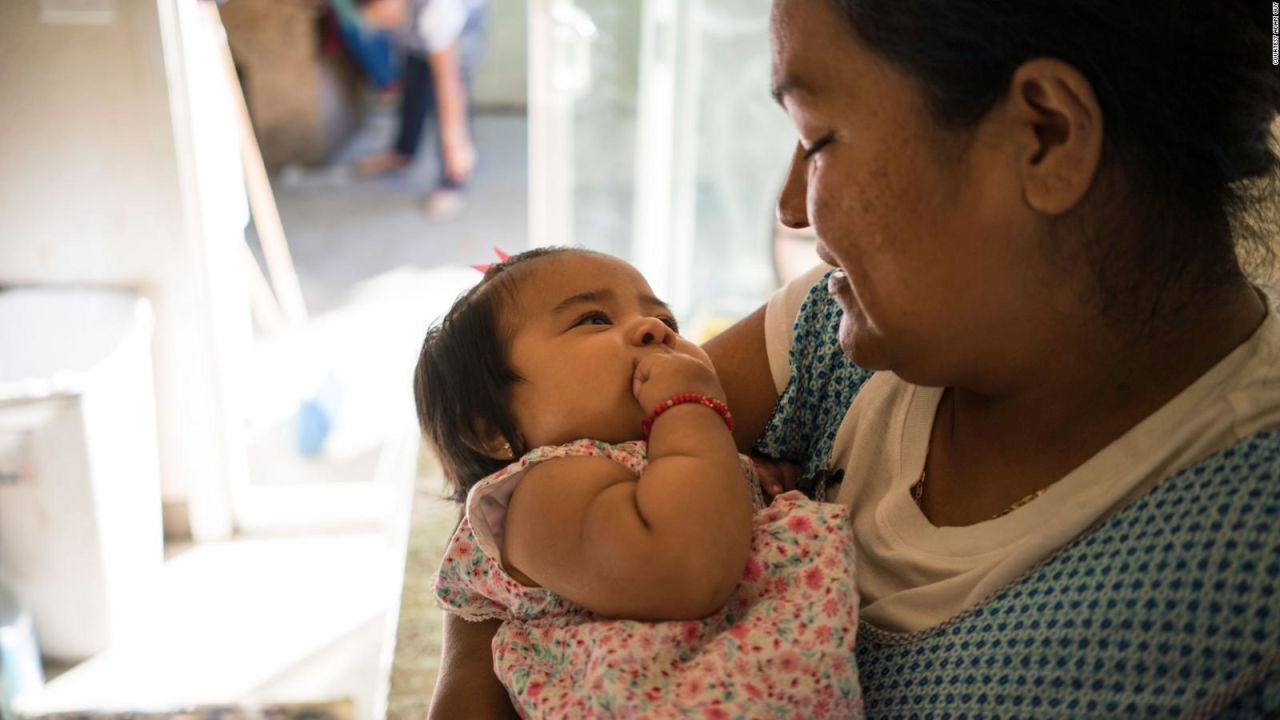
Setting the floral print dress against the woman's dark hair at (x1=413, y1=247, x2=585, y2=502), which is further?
the woman's dark hair at (x1=413, y1=247, x2=585, y2=502)

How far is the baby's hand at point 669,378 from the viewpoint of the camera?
106 cm

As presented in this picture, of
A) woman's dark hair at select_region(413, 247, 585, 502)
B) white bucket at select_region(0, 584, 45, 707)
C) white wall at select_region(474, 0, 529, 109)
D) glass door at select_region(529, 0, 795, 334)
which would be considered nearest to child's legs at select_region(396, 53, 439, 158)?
white wall at select_region(474, 0, 529, 109)

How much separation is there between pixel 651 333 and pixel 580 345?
0.25 ft

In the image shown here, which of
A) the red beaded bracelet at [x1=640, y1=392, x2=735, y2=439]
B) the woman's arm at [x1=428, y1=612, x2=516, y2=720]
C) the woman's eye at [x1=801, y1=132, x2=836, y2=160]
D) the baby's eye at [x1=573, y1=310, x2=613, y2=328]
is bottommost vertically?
the woman's arm at [x1=428, y1=612, x2=516, y2=720]

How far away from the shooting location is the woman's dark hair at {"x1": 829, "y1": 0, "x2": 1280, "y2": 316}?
0.83 meters

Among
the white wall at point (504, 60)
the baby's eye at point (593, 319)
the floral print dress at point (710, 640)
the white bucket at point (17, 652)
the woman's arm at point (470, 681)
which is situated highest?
the baby's eye at point (593, 319)

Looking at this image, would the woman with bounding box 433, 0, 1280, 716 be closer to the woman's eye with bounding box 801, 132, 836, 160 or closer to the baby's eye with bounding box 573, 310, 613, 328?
the woman's eye with bounding box 801, 132, 836, 160

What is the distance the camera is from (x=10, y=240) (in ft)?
9.72

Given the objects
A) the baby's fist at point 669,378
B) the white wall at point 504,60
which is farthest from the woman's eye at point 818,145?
the white wall at point 504,60

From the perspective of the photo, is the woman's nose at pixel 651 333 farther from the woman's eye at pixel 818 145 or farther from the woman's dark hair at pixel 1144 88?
the woman's dark hair at pixel 1144 88

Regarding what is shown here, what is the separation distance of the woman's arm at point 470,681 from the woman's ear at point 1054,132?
74 centimetres

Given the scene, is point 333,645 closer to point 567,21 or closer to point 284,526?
point 284,526

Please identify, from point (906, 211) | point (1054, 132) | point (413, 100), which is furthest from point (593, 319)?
point (413, 100)

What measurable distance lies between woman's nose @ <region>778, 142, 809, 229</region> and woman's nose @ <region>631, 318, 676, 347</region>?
178 mm
